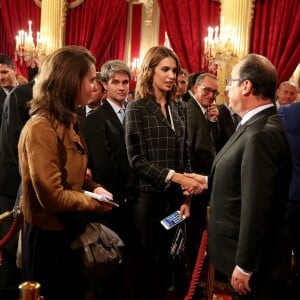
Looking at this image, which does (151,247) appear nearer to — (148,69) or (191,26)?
(148,69)

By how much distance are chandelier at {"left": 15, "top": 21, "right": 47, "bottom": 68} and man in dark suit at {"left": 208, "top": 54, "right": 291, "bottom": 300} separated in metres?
6.80

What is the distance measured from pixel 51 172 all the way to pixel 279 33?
5964 millimetres

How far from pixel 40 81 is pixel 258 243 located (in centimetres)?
120

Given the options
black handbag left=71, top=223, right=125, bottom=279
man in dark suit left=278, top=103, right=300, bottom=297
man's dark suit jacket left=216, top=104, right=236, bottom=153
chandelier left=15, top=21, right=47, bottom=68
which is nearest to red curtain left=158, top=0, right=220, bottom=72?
chandelier left=15, top=21, right=47, bottom=68

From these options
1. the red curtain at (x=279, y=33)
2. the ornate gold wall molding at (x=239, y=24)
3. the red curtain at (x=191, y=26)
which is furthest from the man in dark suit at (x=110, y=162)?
the red curtain at (x=191, y=26)

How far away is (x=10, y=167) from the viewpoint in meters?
3.44

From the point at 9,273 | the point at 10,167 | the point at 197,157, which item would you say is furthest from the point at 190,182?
the point at 10,167

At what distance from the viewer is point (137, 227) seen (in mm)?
2783

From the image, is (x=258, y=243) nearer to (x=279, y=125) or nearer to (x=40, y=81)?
(x=279, y=125)

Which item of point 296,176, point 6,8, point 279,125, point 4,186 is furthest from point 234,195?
point 6,8

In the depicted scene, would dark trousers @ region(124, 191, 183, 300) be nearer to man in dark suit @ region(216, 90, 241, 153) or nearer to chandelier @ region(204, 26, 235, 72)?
man in dark suit @ region(216, 90, 241, 153)

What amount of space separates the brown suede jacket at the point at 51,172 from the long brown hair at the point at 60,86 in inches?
2.1

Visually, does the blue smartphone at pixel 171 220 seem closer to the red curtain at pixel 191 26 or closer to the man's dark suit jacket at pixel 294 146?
the man's dark suit jacket at pixel 294 146

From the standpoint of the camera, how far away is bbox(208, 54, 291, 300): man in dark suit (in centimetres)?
193
